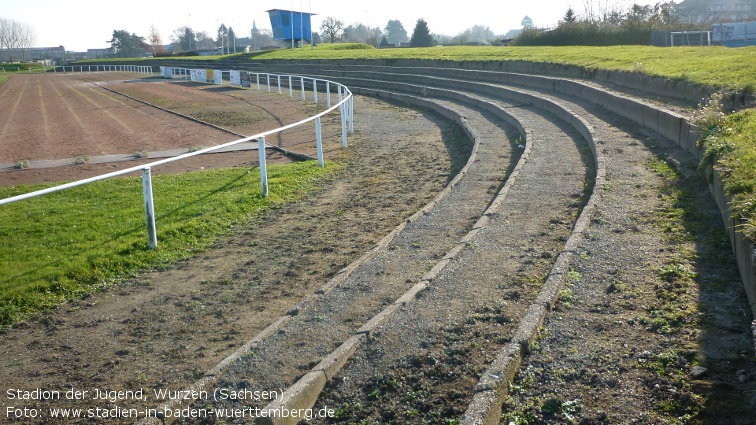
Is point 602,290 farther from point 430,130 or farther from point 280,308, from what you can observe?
point 430,130

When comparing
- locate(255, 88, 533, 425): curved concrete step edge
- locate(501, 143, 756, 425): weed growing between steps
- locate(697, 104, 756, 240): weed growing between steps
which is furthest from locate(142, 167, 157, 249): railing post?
locate(697, 104, 756, 240): weed growing between steps

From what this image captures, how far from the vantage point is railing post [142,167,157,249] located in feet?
27.6

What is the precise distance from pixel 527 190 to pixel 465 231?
5.56 feet

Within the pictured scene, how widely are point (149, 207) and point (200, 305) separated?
7.52 feet

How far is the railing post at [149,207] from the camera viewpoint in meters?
8.40

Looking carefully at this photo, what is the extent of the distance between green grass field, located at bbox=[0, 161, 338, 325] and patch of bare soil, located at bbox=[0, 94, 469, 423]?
359mm

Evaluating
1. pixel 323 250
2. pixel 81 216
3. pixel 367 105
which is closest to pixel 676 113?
pixel 323 250

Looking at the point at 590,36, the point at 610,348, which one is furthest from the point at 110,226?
the point at 590,36

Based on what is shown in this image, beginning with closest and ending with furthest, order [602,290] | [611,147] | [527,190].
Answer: [602,290] < [527,190] < [611,147]

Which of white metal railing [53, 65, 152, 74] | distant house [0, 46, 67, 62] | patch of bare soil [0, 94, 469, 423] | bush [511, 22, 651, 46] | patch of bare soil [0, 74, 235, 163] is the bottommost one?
patch of bare soil [0, 94, 469, 423]

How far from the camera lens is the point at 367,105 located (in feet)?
84.7

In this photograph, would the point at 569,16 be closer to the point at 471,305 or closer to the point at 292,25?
the point at 292,25

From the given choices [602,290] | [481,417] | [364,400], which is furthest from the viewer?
[602,290]

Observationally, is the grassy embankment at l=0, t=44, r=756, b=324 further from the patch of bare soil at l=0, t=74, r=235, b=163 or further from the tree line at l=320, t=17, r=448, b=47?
the tree line at l=320, t=17, r=448, b=47
